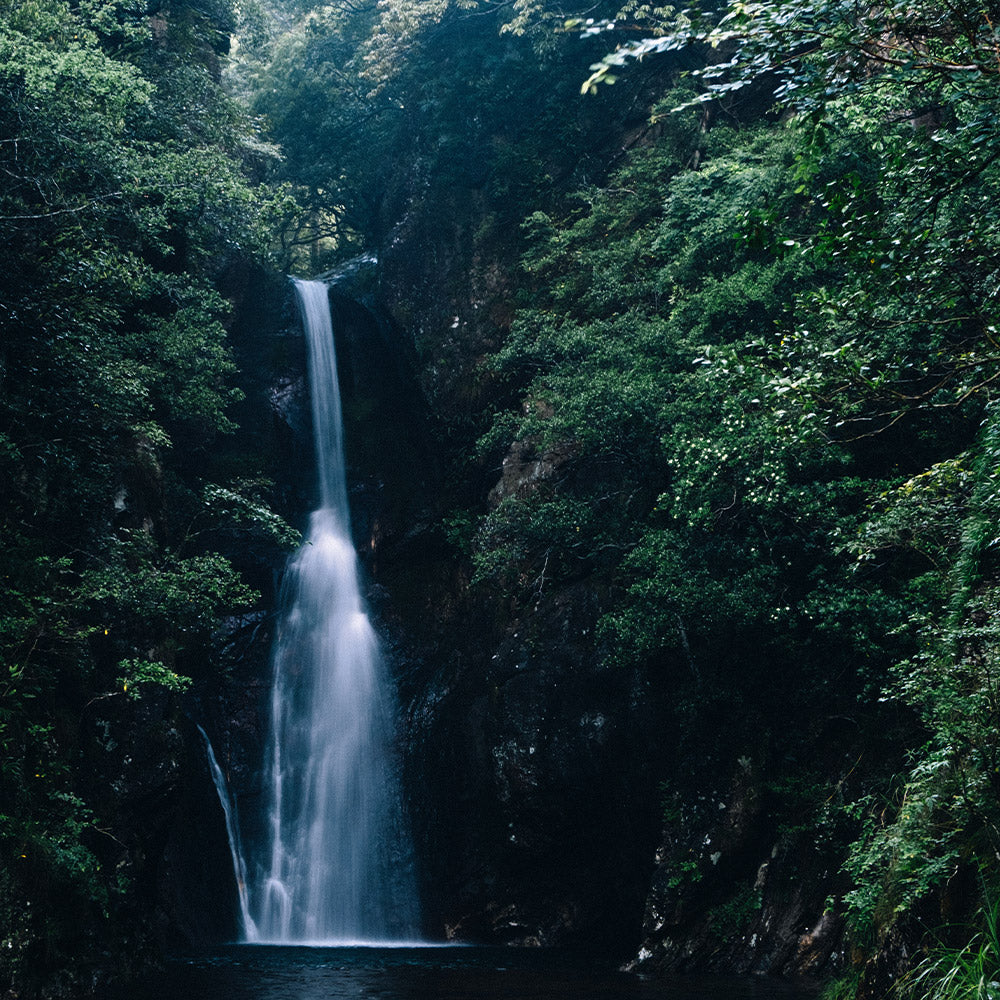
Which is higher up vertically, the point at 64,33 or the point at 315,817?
the point at 64,33

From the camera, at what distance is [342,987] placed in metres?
10.1

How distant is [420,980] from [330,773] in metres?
7.03

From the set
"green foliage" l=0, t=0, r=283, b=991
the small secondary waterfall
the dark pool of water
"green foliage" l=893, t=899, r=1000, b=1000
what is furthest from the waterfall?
"green foliage" l=893, t=899, r=1000, b=1000

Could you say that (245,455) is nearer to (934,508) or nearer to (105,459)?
(105,459)

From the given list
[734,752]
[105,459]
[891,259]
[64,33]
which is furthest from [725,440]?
[64,33]

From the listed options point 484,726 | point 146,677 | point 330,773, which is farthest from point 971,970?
point 330,773

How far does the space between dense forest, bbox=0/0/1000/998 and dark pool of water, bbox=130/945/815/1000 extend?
3.26 ft

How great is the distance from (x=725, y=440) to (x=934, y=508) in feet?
14.5

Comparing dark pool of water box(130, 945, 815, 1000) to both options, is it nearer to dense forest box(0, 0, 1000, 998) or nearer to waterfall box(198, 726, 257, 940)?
dense forest box(0, 0, 1000, 998)

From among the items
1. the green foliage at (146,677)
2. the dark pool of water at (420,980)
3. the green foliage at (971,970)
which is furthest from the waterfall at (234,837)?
the green foliage at (971,970)

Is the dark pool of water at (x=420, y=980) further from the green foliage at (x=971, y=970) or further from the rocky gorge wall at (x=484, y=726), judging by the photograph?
the green foliage at (x=971, y=970)

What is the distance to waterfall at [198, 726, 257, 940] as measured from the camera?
50.8 feet

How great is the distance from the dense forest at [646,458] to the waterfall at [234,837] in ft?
4.00

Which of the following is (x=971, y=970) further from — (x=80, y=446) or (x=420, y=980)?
(x=80, y=446)
